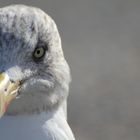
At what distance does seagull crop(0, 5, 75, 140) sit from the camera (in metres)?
3.98

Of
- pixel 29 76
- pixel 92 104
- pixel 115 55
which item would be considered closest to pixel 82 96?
pixel 92 104

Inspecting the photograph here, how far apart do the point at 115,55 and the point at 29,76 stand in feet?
14.0

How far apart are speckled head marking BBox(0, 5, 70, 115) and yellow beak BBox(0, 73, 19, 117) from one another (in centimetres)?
3

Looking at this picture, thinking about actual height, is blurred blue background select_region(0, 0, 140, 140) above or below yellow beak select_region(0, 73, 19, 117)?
below

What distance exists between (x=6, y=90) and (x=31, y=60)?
252 millimetres

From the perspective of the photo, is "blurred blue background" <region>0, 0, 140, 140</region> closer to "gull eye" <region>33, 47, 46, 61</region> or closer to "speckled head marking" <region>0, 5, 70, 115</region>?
"speckled head marking" <region>0, 5, 70, 115</region>

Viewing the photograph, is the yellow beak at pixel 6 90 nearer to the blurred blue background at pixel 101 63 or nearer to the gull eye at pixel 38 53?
the gull eye at pixel 38 53

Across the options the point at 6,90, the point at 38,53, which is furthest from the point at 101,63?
the point at 6,90

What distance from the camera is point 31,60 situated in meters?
4.08

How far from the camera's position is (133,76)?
7.96 m

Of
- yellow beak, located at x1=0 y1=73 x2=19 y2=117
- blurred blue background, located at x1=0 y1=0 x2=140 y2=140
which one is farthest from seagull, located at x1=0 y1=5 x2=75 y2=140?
blurred blue background, located at x1=0 y1=0 x2=140 y2=140

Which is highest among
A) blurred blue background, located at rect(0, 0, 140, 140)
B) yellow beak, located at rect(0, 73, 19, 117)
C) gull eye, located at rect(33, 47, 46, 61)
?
Answer: gull eye, located at rect(33, 47, 46, 61)

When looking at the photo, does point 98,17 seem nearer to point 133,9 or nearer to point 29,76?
point 133,9

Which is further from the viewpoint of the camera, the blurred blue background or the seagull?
the blurred blue background
